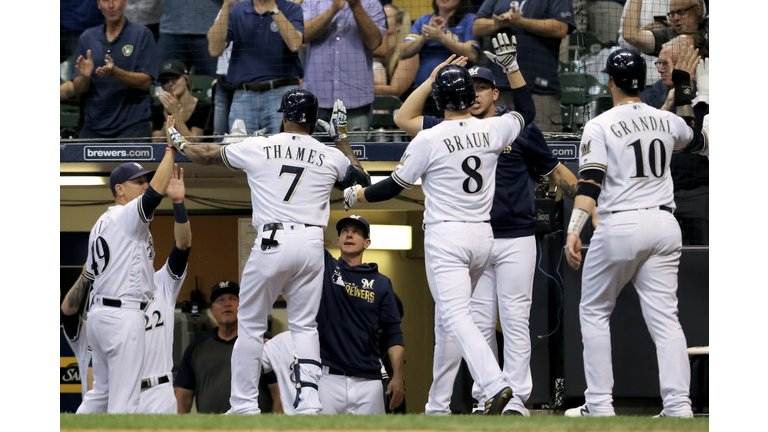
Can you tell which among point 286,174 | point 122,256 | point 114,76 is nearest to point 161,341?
point 122,256

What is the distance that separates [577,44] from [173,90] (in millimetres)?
3813

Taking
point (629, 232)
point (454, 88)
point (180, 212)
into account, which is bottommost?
point (629, 232)

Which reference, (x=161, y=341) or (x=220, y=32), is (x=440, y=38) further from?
(x=161, y=341)

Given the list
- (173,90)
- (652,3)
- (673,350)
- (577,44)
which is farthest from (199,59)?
(673,350)

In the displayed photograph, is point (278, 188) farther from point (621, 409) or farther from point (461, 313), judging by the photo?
point (621, 409)

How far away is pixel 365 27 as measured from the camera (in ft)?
25.9

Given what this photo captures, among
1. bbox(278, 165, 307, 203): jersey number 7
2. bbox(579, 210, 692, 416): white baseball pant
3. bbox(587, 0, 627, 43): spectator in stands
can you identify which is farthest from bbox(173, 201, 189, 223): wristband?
bbox(587, 0, 627, 43): spectator in stands

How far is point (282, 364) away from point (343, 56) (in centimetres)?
307

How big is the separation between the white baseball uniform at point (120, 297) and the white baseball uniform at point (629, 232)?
275cm

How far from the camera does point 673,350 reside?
4703 millimetres

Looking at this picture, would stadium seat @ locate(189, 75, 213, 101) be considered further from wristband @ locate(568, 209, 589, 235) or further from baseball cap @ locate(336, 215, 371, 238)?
wristband @ locate(568, 209, 589, 235)

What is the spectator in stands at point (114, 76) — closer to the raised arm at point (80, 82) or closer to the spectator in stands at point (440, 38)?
the raised arm at point (80, 82)

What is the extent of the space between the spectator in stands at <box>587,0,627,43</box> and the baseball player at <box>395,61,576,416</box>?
3.43m

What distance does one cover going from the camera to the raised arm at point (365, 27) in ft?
25.6
